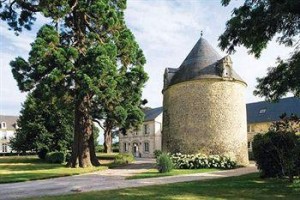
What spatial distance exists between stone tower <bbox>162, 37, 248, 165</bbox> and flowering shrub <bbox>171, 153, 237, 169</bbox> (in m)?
1.08

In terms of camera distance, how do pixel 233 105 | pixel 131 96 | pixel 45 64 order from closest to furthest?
pixel 45 64
pixel 233 105
pixel 131 96

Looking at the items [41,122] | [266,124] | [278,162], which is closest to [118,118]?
[41,122]

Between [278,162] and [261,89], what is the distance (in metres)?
3.34

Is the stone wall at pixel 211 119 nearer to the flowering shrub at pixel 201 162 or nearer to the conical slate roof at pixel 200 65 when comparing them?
the conical slate roof at pixel 200 65

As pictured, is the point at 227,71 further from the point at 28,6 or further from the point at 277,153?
the point at 28,6

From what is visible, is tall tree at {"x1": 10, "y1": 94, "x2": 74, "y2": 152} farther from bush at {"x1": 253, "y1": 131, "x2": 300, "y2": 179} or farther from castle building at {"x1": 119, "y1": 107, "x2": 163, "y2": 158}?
bush at {"x1": 253, "y1": 131, "x2": 300, "y2": 179}

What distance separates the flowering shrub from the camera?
26656 millimetres

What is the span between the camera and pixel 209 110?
2861cm

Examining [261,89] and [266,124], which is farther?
[266,124]

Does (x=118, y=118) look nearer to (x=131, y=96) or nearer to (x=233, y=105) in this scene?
(x=131, y=96)

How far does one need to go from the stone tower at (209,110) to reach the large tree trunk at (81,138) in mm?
6501

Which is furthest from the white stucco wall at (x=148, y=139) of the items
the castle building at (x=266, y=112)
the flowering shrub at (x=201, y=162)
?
the flowering shrub at (x=201, y=162)

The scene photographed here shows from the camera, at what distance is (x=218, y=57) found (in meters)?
30.4

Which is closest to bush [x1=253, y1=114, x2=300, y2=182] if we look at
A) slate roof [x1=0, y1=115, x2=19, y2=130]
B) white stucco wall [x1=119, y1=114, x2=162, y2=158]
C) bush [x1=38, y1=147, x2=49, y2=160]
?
bush [x1=38, y1=147, x2=49, y2=160]
